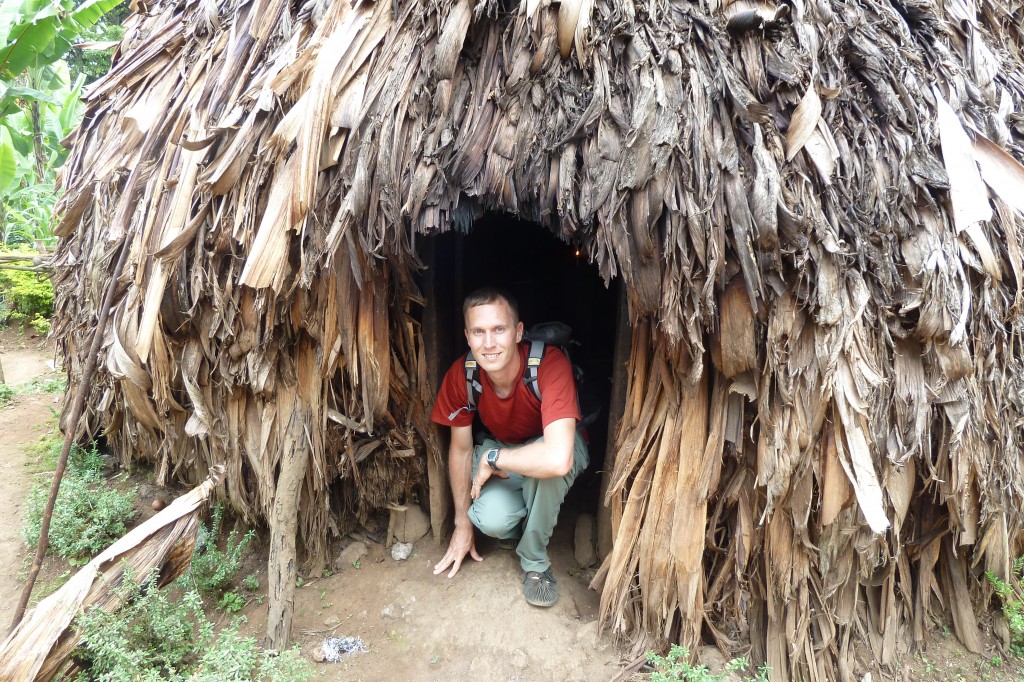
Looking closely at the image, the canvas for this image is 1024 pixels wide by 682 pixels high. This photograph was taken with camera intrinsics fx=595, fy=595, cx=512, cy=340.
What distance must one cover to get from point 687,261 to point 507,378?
1.18 meters

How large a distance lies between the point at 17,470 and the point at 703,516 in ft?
14.7

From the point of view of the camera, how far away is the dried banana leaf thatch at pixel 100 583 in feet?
7.22

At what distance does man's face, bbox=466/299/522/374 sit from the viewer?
9.44 feet

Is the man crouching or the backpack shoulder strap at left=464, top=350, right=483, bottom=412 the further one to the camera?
the backpack shoulder strap at left=464, top=350, right=483, bottom=412

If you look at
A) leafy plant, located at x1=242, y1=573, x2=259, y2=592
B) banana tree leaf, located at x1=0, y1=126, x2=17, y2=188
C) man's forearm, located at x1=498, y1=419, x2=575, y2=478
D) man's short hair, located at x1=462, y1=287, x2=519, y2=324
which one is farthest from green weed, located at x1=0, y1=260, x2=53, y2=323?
man's forearm, located at x1=498, y1=419, x2=575, y2=478

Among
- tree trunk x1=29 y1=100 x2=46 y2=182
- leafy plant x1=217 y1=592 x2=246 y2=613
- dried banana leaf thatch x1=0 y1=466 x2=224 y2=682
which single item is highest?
tree trunk x1=29 y1=100 x2=46 y2=182

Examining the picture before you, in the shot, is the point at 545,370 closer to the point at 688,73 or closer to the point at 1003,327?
the point at 688,73

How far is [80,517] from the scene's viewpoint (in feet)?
11.3

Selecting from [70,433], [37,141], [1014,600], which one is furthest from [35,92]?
[1014,600]

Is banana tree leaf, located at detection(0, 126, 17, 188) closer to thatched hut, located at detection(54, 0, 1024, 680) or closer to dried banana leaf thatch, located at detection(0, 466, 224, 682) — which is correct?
thatched hut, located at detection(54, 0, 1024, 680)

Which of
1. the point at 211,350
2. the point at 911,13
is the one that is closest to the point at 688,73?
the point at 911,13

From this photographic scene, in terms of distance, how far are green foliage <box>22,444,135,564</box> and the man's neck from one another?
2324 millimetres

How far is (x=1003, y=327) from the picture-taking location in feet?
8.39

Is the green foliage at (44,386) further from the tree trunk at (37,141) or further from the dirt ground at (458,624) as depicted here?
the tree trunk at (37,141)
